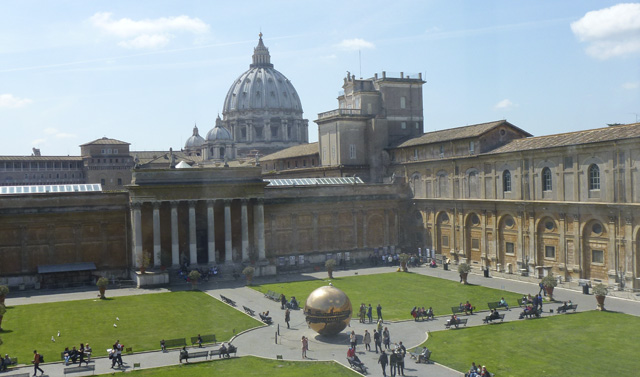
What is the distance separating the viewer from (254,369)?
2789 cm

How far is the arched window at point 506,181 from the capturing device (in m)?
54.2

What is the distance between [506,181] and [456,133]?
8.89 meters

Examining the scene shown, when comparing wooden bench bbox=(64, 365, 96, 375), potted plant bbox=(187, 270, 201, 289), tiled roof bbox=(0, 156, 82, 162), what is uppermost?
tiled roof bbox=(0, 156, 82, 162)

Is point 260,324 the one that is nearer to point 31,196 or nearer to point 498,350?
point 498,350

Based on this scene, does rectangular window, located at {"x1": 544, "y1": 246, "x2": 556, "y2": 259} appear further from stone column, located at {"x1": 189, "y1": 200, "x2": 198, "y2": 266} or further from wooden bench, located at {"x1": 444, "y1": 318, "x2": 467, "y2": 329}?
stone column, located at {"x1": 189, "y1": 200, "x2": 198, "y2": 266}

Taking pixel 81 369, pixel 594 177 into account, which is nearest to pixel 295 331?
pixel 81 369

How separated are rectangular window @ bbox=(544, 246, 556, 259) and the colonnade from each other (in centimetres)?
2505

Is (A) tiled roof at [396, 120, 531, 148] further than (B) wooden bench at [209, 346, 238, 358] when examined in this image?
Yes

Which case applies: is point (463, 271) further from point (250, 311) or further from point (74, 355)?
point (74, 355)

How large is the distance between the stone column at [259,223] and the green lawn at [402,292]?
716cm

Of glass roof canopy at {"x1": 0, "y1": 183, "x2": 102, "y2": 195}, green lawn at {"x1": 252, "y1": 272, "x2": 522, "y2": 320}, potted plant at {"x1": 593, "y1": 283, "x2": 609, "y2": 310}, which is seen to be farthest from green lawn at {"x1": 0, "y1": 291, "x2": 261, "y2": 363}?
potted plant at {"x1": 593, "y1": 283, "x2": 609, "y2": 310}

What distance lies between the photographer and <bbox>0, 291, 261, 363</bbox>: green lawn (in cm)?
3328

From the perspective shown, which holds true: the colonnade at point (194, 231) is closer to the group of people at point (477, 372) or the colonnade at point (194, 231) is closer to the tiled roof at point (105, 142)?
the group of people at point (477, 372)

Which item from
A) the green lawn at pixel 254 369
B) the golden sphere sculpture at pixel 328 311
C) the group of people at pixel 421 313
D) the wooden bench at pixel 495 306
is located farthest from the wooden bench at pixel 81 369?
the wooden bench at pixel 495 306
